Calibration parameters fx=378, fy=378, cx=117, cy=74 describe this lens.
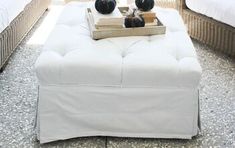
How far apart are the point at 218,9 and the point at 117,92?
133cm

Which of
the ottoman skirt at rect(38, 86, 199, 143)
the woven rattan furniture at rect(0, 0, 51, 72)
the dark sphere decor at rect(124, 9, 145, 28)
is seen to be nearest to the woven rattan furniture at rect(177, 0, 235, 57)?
the dark sphere decor at rect(124, 9, 145, 28)

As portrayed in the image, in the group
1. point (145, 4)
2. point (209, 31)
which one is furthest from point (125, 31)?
point (209, 31)

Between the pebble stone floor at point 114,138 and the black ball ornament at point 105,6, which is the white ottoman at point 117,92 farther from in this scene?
the black ball ornament at point 105,6

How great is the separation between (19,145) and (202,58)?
61.2 inches

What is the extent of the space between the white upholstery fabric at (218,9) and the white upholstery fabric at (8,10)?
135cm

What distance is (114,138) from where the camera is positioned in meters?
1.82

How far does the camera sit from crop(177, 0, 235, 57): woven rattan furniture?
8.63 ft

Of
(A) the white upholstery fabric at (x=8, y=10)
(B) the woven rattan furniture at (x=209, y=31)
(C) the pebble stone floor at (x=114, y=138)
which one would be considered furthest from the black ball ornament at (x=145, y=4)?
(A) the white upholstery fabric at (x=8, y=10)

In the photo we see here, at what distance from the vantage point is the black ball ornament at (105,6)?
6.68 ft

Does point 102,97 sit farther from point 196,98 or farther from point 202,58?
point 202,58

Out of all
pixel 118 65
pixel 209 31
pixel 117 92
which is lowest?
pixel 209 31

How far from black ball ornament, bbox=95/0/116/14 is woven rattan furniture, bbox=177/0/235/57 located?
0.97 m

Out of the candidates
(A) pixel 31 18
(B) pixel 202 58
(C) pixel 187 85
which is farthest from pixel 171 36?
(A) pixel 31 18

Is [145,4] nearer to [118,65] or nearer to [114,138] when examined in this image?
[118,65]
